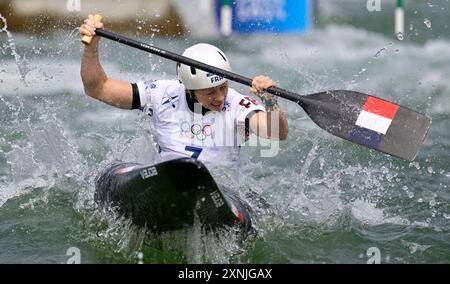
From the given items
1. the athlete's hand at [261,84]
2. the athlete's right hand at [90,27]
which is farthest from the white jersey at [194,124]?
the athlete's right hand at [90,27]

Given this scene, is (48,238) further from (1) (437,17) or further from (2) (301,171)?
(1) (437,17)

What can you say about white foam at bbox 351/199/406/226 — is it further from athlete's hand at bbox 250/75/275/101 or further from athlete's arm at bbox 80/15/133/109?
athlete's arm at bbox 80/15/133/109

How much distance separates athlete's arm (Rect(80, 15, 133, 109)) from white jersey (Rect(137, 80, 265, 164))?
12 centimetres

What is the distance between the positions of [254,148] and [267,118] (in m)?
2.83

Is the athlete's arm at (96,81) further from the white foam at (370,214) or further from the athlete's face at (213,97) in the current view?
the white foam at (370,214)

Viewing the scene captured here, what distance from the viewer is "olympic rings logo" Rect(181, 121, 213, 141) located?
18.7 ft

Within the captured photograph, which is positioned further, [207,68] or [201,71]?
[201,71]

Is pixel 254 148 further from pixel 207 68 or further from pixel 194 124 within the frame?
pixel 207 68

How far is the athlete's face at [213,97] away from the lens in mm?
5664

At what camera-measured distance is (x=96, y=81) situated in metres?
5.74

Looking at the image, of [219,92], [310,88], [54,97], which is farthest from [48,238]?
[310,88]

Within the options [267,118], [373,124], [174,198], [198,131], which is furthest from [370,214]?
[174,198]

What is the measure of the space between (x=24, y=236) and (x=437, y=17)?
8830mm
